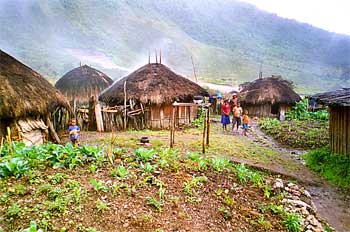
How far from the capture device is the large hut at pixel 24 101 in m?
10.3

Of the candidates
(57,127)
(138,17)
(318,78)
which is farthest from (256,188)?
(138,17)

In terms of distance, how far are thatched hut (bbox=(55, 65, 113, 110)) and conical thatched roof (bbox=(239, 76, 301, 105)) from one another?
1128 cm

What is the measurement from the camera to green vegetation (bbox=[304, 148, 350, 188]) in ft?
30.2

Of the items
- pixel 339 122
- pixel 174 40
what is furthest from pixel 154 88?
pixel 174 40

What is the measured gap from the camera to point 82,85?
77.3 ft

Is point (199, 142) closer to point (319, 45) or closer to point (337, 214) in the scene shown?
point (337, 214)

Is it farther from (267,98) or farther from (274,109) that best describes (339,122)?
(274,109)

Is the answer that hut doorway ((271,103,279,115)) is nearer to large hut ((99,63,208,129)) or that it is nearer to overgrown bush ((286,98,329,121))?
overgrown bush ((286,98,329,121))

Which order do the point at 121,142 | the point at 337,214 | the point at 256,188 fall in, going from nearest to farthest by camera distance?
the point at 256,188 < the point at 337,214 < the point at 121,142

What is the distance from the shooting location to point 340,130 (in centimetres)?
1058

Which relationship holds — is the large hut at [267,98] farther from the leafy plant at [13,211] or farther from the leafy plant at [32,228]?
the leafy plant at [32,228]

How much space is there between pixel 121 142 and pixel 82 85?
1203 centimetres

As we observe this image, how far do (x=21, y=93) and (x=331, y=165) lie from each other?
33.1 feet

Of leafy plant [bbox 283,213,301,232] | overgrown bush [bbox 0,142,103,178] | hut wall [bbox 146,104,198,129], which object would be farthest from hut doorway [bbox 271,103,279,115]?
overgrown bush [bbox 0,142,103,178]
